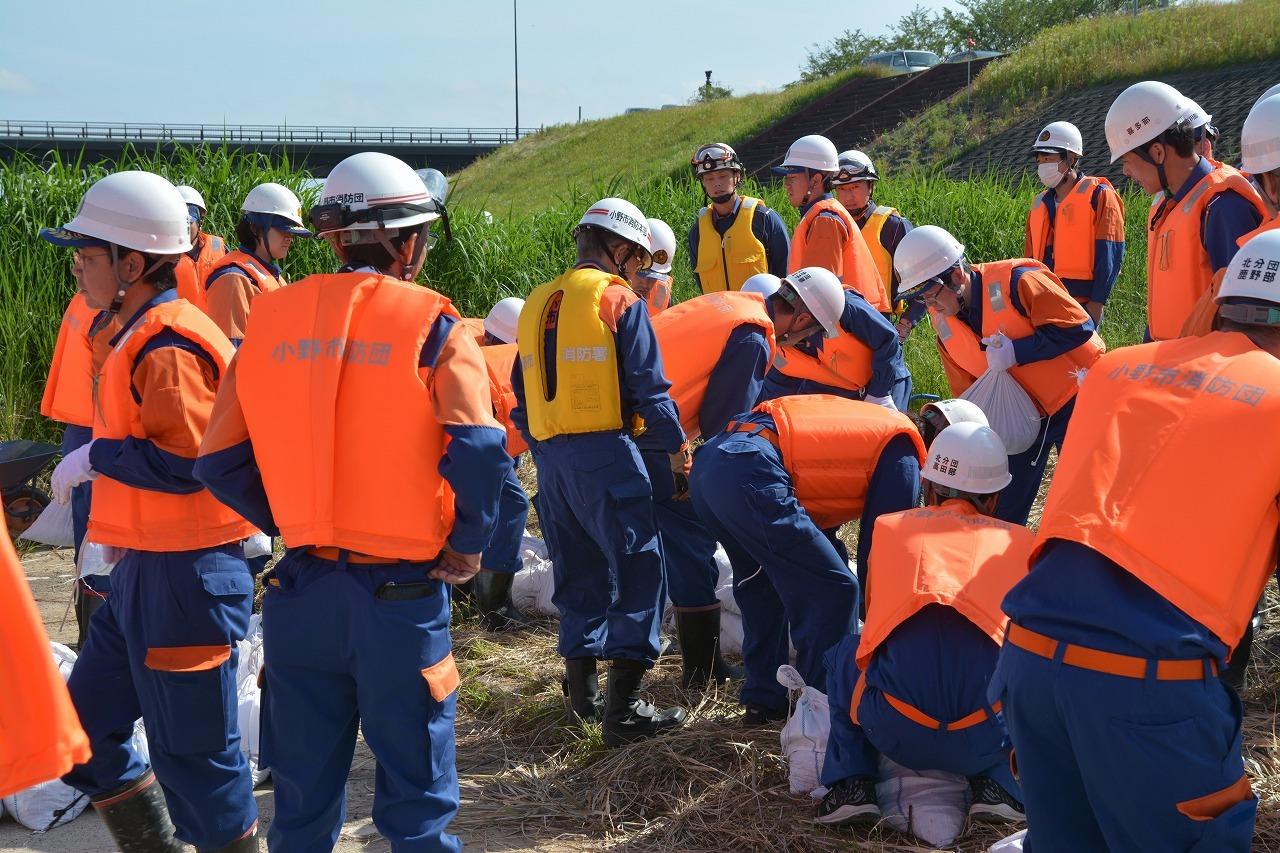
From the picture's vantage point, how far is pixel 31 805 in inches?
172

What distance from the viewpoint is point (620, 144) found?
38.7 metres

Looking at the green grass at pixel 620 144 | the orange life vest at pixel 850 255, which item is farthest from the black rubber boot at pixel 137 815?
the green grass at pixel 620 144

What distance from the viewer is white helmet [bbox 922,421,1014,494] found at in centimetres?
405

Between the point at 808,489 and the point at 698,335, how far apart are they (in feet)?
3.09

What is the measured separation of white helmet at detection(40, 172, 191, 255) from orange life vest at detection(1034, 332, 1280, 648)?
2.55 m

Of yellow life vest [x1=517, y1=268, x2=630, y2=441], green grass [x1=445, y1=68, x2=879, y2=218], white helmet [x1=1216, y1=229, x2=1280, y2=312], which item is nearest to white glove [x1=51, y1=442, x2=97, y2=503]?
yellow life vest [x1=517, y1=268, x2=630, y2=441]

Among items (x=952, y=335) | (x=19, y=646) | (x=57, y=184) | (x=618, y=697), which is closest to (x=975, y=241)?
(x=952, y=335)

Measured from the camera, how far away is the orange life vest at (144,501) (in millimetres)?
3455

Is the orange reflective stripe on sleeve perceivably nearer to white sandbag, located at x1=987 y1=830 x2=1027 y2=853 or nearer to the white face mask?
white sandbag, located at x1=987 y1=830 x2=1027 y2=853

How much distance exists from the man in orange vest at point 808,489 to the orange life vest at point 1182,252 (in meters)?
1.28

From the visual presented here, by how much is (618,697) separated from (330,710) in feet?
6.03

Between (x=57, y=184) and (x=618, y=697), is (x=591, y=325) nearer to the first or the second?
(x=618, y=697)

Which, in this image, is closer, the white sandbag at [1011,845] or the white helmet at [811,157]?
the white sandbag at [1011,845]

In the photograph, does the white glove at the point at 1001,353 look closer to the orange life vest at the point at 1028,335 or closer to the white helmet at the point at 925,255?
the orange life vest at the point at 1028,335
